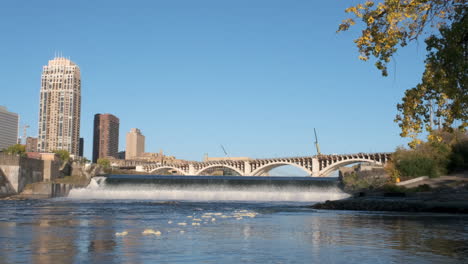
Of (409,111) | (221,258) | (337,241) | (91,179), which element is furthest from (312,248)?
(91,179)

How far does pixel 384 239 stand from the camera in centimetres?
1393

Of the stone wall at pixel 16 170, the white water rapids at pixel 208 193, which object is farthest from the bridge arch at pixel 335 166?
the stone wall at pixel 16 170

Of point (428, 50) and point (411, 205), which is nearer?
point (428, 50)

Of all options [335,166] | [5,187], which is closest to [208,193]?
[5,187]

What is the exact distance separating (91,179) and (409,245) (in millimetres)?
68646

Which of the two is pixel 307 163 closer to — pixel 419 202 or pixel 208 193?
pixel 208 193

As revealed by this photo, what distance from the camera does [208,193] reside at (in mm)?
63812

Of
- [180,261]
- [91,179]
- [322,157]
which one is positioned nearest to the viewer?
[180,261]

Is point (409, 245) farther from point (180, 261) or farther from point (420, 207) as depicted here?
point (420, 207)

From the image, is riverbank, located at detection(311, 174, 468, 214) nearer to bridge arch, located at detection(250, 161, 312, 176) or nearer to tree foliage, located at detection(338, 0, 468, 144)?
tree foliage, located at detection(338, 0, 468, 144)

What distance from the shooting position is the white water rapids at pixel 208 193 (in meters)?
60.6

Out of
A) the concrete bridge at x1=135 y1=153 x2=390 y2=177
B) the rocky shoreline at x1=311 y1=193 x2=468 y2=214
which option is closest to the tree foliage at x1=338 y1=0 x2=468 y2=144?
the rocky shoreline at x1=311 y1=193 x2=468 y2=214

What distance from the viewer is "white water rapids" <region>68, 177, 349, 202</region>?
2386 inches

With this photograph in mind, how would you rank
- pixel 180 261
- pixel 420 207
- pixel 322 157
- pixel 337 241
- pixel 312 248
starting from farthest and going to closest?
pixel 322 157, pixel 420 207, pixel 337 241, pixel 312 248, pixel 180 261
